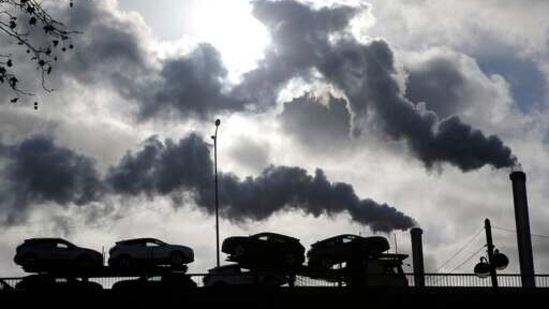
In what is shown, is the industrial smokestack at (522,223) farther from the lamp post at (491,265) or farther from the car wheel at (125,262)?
the car wheel at (125,262)

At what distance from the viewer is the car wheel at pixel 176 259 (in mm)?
43656

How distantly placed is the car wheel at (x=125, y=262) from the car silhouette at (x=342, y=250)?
30.4 ft

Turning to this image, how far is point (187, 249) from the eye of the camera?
44281 mm

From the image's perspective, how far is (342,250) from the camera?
45.7m

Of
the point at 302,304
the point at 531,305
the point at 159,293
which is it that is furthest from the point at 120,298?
the point at 531,305

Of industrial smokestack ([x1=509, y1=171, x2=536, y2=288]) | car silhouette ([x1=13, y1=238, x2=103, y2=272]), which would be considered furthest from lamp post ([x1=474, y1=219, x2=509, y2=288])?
car silhouette ([x1=13, y1=238, x2=103, y2=272])

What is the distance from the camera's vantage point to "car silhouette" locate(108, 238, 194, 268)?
42938 millimetres

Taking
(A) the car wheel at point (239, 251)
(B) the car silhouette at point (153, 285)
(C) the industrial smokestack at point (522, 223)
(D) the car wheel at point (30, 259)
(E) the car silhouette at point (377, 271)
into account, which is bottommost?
(B) the car silhouette at point (153, 285)

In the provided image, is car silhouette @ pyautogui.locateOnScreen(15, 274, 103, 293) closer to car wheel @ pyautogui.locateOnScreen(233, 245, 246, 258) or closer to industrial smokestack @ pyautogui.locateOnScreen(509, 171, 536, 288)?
car wheel @ pyautogui.locateOnScreen(233, 245, 246, 258)

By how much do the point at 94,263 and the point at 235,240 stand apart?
692cm

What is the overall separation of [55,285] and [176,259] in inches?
293

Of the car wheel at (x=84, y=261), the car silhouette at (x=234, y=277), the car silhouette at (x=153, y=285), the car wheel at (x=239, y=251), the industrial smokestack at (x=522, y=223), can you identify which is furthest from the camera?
the industrial smokestack at (x=522, y=223)

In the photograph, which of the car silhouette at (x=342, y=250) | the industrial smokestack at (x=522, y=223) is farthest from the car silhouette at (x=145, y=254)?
the industrial smokestack at (x=522, y=223)

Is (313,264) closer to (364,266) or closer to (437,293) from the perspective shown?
(364,266)
